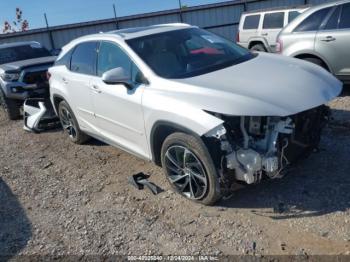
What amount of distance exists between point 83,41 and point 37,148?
2.33 meters

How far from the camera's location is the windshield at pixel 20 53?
32.4ft

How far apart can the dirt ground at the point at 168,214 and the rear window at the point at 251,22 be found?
7859 mm

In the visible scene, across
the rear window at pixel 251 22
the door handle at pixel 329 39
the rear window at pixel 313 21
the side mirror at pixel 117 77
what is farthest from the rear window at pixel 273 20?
the side mirror at pixel 117 77

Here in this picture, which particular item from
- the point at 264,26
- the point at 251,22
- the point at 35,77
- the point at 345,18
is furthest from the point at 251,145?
the point at 251,22

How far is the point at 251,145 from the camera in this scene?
3.66 metres

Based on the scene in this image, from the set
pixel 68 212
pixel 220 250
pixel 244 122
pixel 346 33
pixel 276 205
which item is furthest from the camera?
pixel 346 33

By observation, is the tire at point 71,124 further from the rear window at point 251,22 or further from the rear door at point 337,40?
the rear window at point 251,22

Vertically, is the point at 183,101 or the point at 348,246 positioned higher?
the point at 183,101

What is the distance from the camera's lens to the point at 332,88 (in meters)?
3.90

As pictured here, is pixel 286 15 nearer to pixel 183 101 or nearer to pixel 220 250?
pixel 183 101

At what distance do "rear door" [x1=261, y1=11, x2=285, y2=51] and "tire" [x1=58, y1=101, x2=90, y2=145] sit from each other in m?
7.46

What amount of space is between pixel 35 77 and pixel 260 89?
624 cm

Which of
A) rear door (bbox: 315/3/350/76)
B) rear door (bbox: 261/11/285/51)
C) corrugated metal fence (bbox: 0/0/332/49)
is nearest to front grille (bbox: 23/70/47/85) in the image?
rear door (bbox: 315/3/350/76)

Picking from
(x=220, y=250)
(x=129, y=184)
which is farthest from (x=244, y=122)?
(x=129, y=184)
